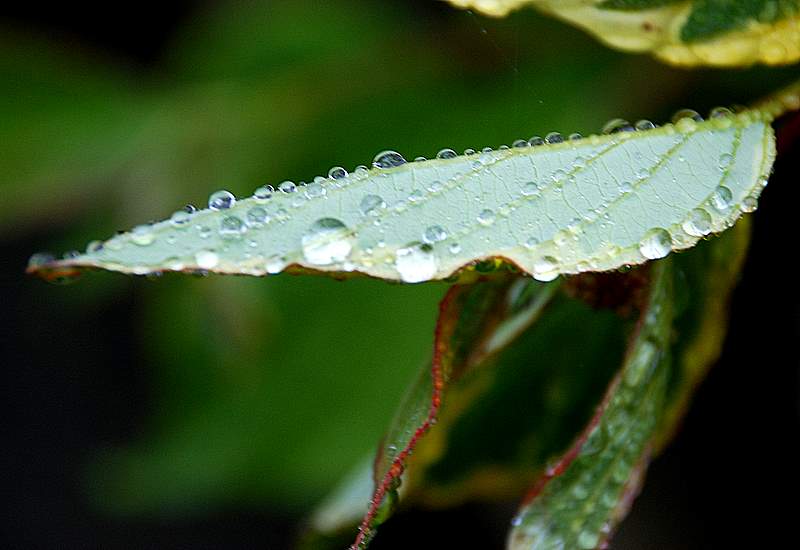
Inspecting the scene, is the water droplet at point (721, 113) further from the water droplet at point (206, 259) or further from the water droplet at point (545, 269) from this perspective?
the water droplet at point (206, 259)

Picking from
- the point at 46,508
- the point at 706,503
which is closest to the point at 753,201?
the point at 706,503

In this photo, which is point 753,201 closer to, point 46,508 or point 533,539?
point 533,539

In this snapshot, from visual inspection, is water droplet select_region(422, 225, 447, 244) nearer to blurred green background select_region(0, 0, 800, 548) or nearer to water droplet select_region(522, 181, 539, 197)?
water droplet select_region(522, 181, 539, 197)

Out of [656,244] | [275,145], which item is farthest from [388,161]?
[275,145]

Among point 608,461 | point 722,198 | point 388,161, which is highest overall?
point 388,161

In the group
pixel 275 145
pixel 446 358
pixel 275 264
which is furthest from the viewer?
pixel 275 145

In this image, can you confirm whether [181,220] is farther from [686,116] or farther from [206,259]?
[686,116]

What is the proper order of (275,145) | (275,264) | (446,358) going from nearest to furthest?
(275,264)
(446,358)
(275,145)
